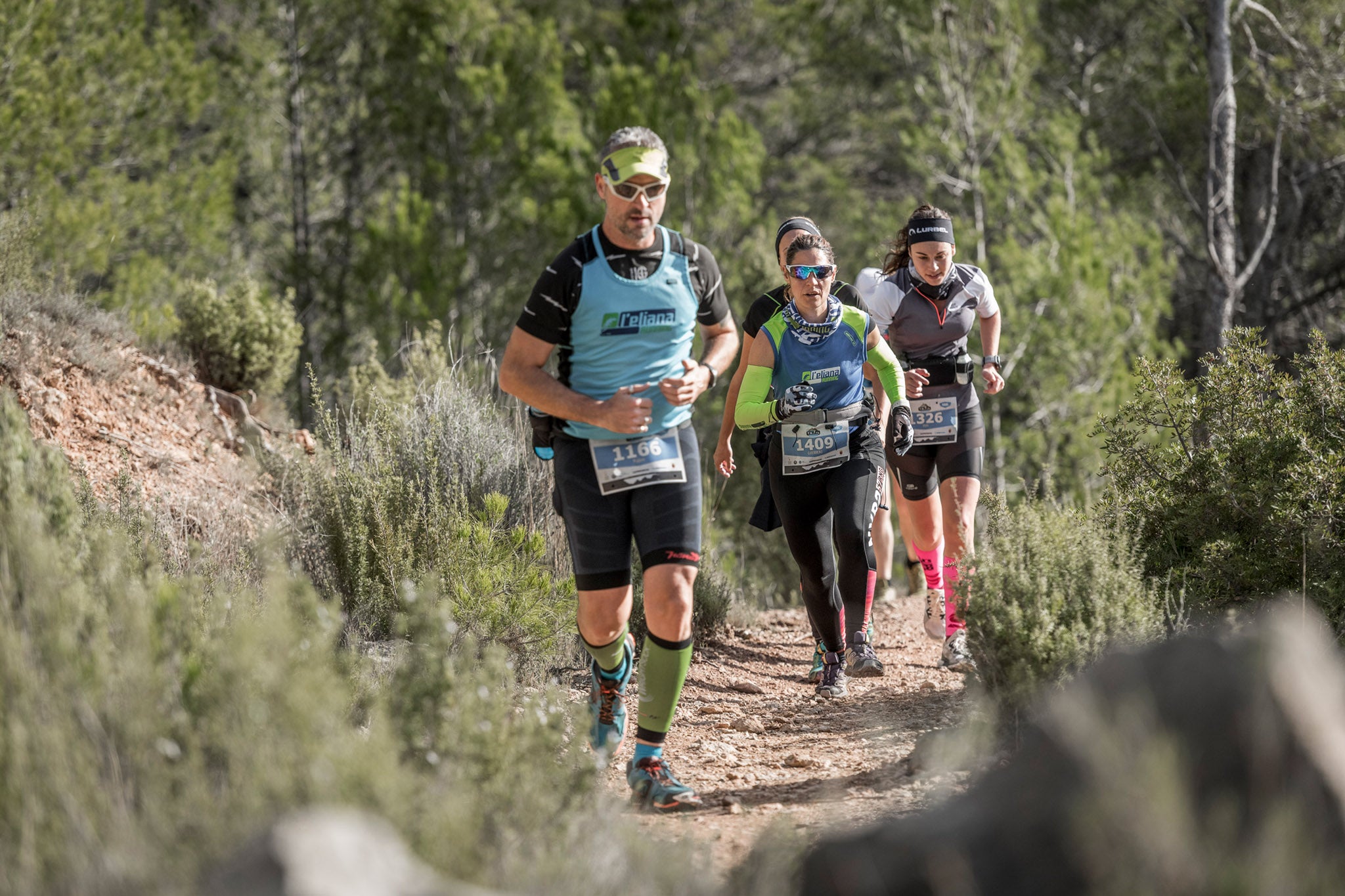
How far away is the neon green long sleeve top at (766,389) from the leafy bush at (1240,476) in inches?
41.0

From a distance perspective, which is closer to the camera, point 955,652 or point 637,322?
point 637,322

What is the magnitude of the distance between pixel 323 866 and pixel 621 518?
200cm

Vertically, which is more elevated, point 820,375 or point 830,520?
point 820,375

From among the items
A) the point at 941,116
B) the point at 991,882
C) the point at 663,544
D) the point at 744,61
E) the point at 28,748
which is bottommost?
the point at 991,882

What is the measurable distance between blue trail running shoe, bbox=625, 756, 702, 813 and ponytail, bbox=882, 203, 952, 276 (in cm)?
307

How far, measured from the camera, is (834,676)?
5.27 meters

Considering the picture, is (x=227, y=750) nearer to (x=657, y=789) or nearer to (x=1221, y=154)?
(x=657, y=789)

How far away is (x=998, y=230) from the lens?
652 inches

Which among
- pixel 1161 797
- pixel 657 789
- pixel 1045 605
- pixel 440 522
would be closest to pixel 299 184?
pixel 440 522

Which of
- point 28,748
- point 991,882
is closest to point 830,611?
point 991,882

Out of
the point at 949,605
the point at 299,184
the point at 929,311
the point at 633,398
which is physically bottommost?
the point at 949,605

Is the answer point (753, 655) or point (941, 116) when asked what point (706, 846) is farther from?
point (941, 116)

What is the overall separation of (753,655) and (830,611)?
1420 mm

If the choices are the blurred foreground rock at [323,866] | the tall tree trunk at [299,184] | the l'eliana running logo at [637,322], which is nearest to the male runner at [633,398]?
the l'eliana running logo at [637,322]
